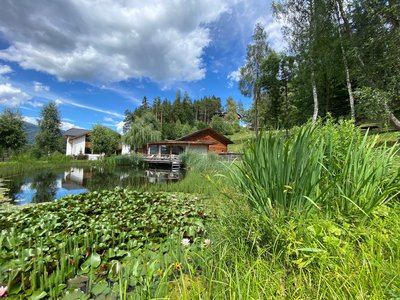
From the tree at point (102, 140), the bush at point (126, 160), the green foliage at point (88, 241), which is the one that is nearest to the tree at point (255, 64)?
the bush at point (126, 160)

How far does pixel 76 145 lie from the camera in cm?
3694

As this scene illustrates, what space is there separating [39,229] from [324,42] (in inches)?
554

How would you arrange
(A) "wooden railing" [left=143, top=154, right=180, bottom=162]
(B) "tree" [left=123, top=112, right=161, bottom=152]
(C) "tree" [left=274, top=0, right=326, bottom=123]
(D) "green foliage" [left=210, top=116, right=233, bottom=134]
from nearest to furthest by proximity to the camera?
(C) "tree" [left=274, top=0, right=326, bottom=123]
(A) "wooden railing" [left=143, top=154, right=180, bottom=162]
(B) "tree" [left=123, top=112, right=161, bottom=152]
(D) "green foliage" [left=210, top=116, right=233, bottom=134]

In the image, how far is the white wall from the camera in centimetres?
3591

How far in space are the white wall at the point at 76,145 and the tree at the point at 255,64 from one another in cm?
2897

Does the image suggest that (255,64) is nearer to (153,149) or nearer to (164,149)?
(164,149)

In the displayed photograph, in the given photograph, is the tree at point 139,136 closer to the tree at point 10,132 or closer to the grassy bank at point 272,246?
the tree at point 10,132

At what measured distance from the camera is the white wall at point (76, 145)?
35.9 m

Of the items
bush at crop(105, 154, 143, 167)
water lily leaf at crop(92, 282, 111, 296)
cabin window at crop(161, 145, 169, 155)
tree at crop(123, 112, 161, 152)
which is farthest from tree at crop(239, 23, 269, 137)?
water lily leaf at crop(92, 282, 111, 296)

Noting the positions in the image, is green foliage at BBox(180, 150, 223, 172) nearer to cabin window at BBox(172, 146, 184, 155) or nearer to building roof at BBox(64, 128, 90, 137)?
cabin window at BBox(172, 146, 184, 155)

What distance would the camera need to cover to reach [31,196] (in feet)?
23.5

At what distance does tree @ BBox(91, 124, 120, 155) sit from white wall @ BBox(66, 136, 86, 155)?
24.1 feet

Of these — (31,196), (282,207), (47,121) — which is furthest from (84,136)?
(282,207)

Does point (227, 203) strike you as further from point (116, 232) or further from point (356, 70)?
point (356, 70)
